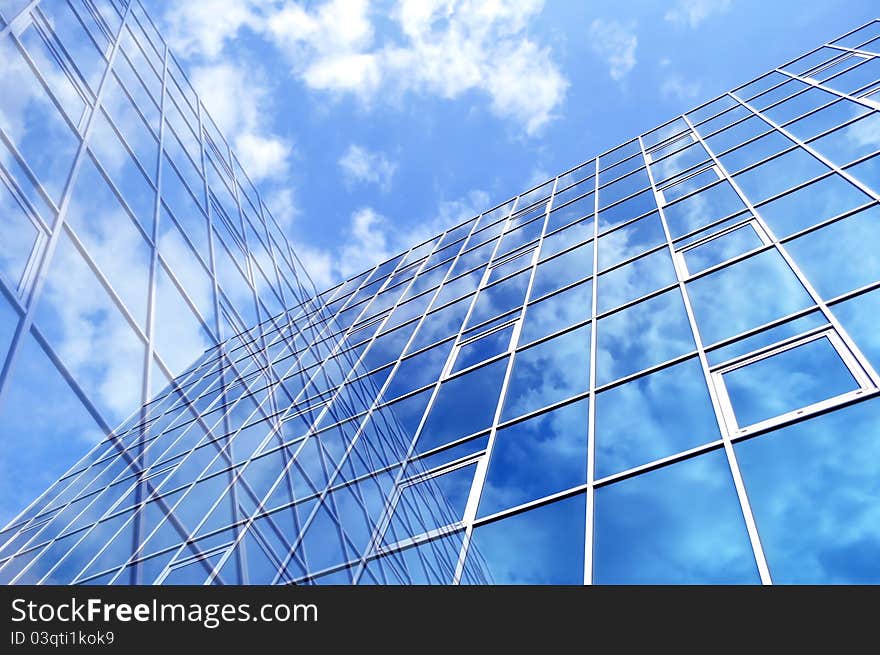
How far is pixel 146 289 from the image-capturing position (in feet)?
26.8

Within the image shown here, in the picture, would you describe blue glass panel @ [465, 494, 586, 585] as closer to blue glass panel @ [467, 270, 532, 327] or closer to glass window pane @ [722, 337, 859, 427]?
glass window pane @ [722, 337, 859, 427]

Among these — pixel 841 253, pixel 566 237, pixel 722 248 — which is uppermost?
pixel 566 237

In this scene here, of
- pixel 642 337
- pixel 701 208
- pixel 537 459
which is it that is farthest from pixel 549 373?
pixel 701 208

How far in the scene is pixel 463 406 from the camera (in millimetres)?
12258

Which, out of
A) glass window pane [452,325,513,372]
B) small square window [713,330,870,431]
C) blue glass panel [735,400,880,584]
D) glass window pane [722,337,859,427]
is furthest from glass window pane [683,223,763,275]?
blue glass panel [735,400,880,584]

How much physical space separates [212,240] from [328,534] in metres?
6.19

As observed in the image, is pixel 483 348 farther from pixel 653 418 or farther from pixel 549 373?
pixel 653 418

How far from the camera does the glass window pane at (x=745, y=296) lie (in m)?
9.56

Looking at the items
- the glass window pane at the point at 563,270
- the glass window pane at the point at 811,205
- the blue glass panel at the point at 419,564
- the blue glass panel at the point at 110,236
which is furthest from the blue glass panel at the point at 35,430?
the glass window pane at the point at 811,205

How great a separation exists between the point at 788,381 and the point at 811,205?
18.3 feet

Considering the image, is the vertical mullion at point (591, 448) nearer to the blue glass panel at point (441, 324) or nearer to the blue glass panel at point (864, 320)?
the blue glass panel at point (864, 320)

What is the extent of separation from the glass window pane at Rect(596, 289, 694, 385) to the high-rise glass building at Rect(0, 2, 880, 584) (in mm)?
49

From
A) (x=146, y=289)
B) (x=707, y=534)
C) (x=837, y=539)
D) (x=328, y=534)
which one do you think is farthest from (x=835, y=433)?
(x=146, y=289)

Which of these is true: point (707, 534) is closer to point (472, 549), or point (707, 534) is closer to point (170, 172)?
point (472, 549)
